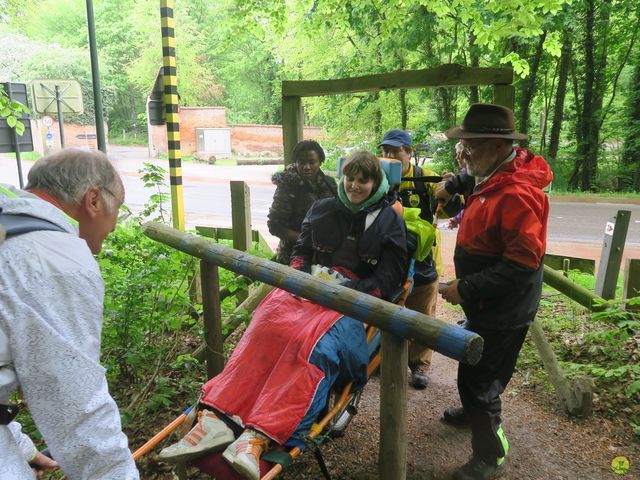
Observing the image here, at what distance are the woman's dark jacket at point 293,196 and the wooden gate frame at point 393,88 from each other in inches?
21.2

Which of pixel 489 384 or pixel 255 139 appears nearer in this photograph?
pixel 489 384

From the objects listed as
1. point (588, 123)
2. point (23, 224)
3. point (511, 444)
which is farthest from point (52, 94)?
point (588, 123)

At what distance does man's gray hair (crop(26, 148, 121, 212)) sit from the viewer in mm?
1372

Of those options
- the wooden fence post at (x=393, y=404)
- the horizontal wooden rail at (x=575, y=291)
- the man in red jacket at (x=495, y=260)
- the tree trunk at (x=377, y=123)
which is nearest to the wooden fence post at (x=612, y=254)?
the horizontal wooden rail at (x=575, y=291)

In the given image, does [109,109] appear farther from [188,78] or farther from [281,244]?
[281,244]

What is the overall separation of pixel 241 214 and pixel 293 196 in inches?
30.5

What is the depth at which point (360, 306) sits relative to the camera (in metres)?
1.86

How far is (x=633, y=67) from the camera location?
56.5 feet

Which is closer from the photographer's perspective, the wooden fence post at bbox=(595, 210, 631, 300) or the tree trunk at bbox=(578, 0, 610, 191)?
the wooden fence post at bbox=(595, 210, 631, 300)

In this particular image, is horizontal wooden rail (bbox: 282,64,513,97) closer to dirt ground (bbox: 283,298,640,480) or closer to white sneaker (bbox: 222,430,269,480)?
dirt ground (bbox: 283,298,640,480)

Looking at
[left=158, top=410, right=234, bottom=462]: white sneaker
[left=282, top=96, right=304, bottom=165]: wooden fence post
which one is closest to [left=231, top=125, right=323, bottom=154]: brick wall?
[left=282, top=96, right=304, bottom=165]: wooden fence post

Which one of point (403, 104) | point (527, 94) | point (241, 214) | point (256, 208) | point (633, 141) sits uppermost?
point (527, 94)

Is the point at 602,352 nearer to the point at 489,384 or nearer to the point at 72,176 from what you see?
the point at 489,384

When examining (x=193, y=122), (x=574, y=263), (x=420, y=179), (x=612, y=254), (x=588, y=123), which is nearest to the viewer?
(x=420, y=179)
